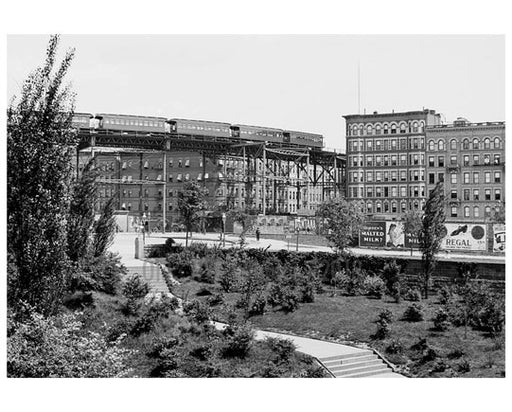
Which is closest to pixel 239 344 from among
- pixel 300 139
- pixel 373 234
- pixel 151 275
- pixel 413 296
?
pixel 413 296

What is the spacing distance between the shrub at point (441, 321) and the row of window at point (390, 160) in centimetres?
4278

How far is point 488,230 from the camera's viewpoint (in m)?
36.2

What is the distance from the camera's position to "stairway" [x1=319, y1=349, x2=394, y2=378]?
18.3 meters

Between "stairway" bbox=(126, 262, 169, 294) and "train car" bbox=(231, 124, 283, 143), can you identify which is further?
"train car" bbox=(231, 124, 283, 143)

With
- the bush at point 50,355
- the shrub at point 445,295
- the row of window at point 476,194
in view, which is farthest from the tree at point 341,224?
the row of window at point 476,194

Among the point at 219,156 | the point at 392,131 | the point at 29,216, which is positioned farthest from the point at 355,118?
the point at 29,216

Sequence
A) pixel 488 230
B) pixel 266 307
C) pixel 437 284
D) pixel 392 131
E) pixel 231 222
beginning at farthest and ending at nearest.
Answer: pixel 392 131
pixel 231 222
pixel 488 230
pixel 437 284
pixel 266 307

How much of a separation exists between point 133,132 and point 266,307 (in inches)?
695

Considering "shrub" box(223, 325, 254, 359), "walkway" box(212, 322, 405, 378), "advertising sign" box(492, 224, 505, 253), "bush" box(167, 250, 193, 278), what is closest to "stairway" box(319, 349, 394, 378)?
"walkway" box(212, 322, 405, 378)

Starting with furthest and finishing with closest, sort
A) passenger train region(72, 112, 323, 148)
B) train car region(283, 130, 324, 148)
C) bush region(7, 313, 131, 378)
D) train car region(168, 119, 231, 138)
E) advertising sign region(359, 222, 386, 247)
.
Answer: train car region(283, 130, 324, 148)
advertising sign region(359, 222, 386, 247)
train car region(168, 119, 231, 138)
passenger train region(72, 112, 323, 148)
bush region(7, 313, 131, 378)

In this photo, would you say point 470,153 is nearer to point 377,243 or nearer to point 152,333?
point 377,243

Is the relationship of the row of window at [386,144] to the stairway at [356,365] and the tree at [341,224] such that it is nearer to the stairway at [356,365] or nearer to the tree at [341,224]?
the tree at [341,224]

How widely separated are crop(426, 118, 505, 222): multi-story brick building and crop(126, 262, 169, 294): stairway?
32480 mm

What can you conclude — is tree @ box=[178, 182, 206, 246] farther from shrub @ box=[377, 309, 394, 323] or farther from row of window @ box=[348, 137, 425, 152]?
row of window @ box=[348, 137, 425, 152]
